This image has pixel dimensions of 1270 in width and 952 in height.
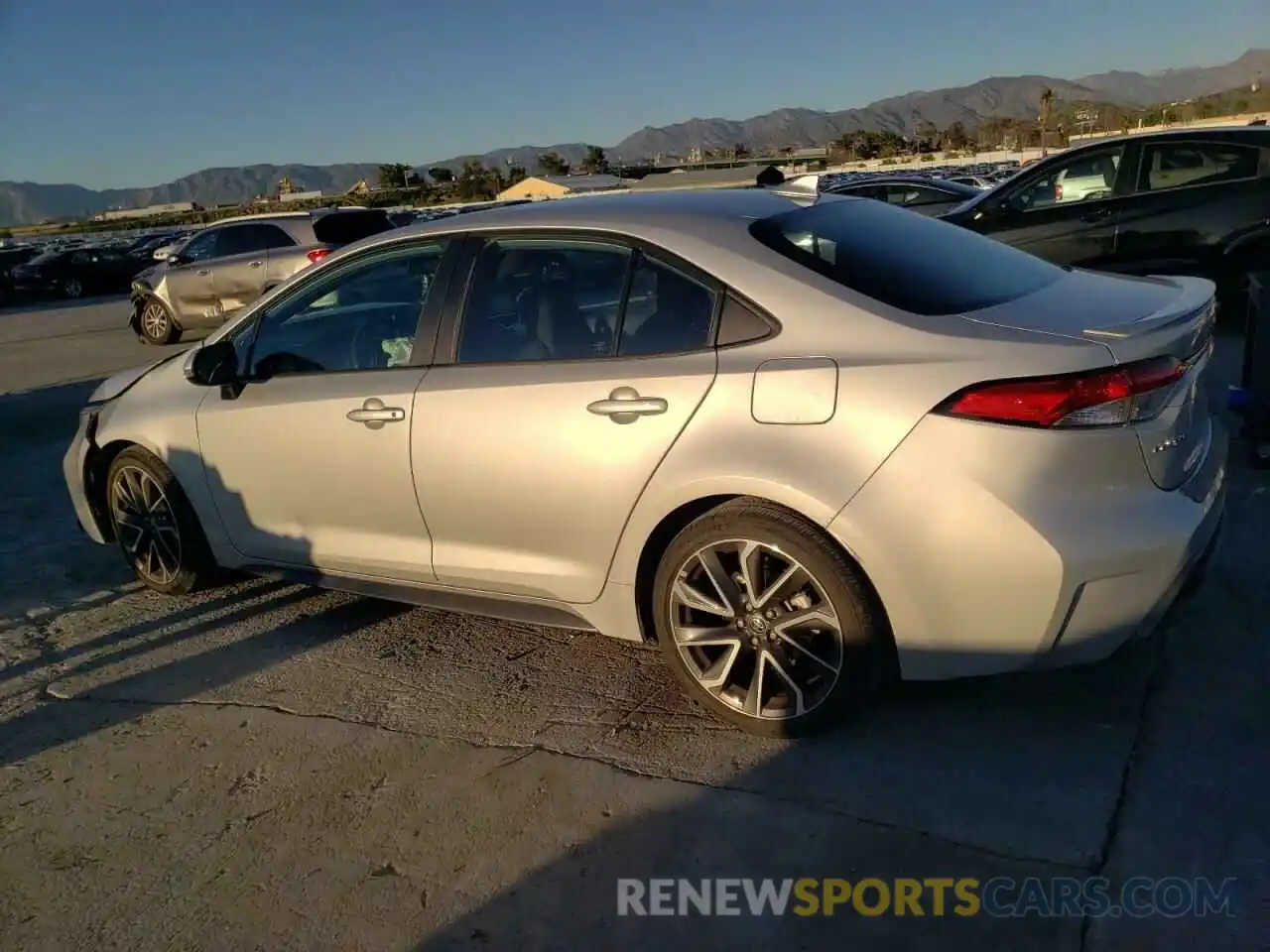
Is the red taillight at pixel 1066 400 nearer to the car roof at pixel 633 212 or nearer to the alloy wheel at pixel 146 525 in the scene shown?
the car roof at pixel 633 212

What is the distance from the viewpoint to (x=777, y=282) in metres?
3.25

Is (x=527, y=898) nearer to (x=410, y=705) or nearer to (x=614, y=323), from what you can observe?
(x=410, y=705)

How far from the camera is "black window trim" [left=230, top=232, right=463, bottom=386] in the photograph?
155 inches

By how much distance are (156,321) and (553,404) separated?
14486mm

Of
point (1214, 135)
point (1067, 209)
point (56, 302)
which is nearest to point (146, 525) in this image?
point (1067, 209)

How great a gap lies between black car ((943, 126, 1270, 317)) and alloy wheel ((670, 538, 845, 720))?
22.6ft

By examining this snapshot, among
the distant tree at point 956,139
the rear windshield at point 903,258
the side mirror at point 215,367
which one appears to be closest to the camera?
the rear windshield at point 903,258

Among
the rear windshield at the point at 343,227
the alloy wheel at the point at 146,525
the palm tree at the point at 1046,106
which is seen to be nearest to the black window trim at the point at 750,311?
the alloy wheel at the point at 146,525

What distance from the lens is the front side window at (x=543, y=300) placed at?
3.60m

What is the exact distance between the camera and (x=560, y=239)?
3756mm

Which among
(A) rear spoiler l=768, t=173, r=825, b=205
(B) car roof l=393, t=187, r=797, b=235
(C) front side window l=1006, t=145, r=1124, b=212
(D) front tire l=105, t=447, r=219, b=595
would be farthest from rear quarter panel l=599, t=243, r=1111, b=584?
(C) front side window l=1006, t=145, r=1124, b=212

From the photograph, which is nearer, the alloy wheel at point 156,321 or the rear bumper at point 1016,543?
the rear bumper at point 1016,543

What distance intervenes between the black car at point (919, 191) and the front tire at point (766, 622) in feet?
44.3

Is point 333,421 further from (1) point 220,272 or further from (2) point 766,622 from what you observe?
(1) point 220,272
